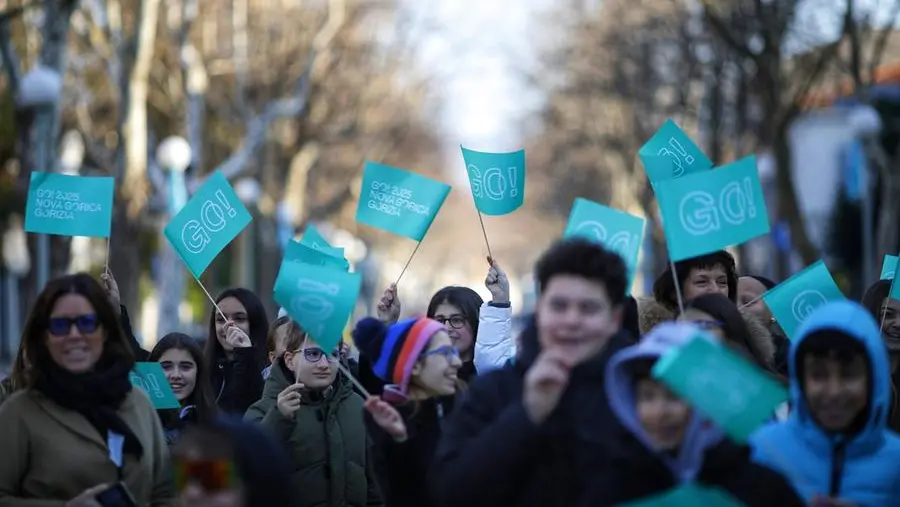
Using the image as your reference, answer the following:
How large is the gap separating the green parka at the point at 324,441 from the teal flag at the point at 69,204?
1817 mm

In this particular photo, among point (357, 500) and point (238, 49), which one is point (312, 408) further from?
point (238, 49)

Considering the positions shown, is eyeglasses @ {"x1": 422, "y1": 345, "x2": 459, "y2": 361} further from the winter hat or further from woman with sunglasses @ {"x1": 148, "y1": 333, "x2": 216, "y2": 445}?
woman with sunglasses @ {"x1": 148, "y1": 333, "x2": 216, "y2": 445}

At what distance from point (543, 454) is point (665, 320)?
121 inches

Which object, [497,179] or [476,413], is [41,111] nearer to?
[497,179]

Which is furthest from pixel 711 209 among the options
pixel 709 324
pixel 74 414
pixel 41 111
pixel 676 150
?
pixel 41 111

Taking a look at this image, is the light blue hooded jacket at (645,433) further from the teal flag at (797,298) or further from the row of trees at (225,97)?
the row of trees at (225,97)

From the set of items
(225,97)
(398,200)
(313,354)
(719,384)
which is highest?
(225,97)

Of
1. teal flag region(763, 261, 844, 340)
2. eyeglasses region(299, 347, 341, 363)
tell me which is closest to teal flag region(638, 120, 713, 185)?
teal flag region(763, 261, 844, 340)

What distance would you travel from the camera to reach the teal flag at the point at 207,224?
979cm

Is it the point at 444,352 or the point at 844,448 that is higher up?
the point at 444,352

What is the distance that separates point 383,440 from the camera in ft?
20.6

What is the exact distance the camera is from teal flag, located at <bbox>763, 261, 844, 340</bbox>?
887 cm

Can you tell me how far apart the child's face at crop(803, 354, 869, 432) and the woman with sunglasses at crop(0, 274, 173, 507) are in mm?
2320

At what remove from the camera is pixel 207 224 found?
391 inches
